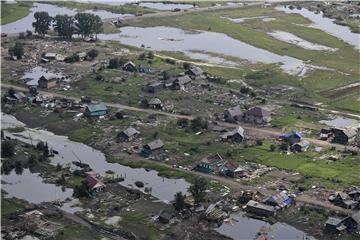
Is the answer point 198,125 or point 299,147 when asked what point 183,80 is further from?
point 299,147

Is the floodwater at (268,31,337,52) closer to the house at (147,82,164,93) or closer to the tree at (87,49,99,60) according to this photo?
the tree at (87,49,99,60)

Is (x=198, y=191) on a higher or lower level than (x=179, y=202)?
higher

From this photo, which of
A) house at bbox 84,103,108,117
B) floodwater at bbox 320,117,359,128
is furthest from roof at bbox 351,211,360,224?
house at bbox 84,103,108,117

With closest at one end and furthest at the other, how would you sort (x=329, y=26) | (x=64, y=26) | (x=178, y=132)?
(x=178, y=132)
(x=64, y=26)
(x=329, y=26)

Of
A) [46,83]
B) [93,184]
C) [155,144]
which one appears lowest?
[93,184]

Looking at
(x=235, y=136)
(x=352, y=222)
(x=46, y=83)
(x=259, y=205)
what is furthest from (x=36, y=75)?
(x=352, y=222)

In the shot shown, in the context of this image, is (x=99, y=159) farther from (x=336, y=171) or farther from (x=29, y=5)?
(x=29, y=5)

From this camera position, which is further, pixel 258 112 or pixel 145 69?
pixel 145 69
